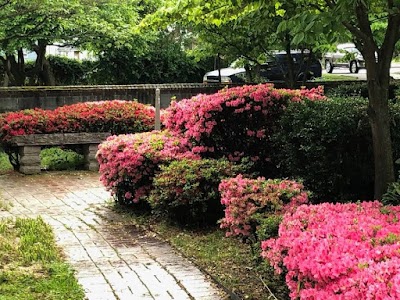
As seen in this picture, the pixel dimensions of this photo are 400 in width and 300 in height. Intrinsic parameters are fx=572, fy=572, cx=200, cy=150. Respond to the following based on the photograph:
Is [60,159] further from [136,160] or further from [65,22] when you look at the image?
[136,160]

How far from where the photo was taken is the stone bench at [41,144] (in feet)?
34.8

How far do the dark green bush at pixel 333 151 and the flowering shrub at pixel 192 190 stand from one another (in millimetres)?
815

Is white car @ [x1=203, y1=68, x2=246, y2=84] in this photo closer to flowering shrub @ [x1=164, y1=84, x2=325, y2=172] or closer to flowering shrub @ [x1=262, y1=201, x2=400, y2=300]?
flowering shrub @ [x1=164, y1=84, x2=325, y2=172]

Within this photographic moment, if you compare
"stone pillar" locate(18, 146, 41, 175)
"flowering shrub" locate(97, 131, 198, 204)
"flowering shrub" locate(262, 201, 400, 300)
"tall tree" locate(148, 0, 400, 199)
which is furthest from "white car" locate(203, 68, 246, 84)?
"flowering shrub" locate(262, 201, 400, 300)

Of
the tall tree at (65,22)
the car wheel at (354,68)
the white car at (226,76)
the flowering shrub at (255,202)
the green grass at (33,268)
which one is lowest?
the green grass at (33,268)

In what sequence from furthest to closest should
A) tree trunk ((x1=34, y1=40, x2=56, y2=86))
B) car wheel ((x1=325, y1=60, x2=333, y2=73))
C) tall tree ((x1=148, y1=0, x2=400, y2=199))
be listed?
1. car wheel ((x1=325, y1=60, x2=333, y2=73))
2. tree trunk ((x1=34, y1=40, x2=56, y2=86))
3. tall tree ((x1=148, y1=0, x2=400, y2=199))

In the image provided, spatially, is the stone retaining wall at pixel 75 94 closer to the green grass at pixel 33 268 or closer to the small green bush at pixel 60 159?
the small green bush at pixel 60 159

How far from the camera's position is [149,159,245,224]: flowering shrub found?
613cm

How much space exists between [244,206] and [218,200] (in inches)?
50.9

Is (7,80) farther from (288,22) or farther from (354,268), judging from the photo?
(354,268)

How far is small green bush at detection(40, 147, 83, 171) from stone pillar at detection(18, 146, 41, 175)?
1.59 ft

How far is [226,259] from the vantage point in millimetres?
5113

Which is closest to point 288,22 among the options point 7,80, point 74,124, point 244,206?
point 244,206

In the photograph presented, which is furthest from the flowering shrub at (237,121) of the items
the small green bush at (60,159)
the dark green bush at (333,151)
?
the small green bush at (60,159)
